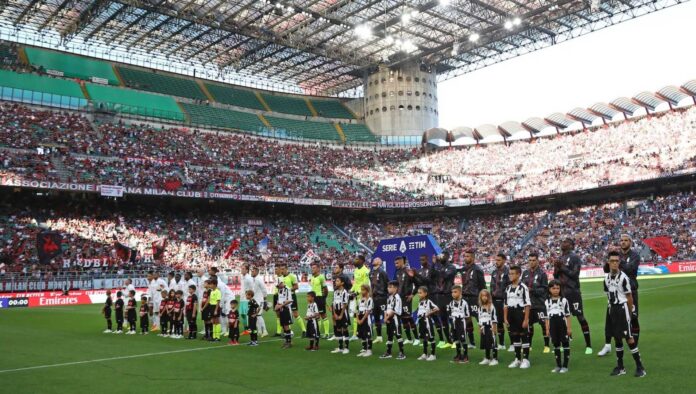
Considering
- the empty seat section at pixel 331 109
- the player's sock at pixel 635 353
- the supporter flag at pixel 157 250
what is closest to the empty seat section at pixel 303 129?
the empty seat section at pixel 331 109

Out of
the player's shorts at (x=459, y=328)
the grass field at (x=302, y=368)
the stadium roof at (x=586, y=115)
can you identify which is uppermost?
the stadium roof at (x=586, y=115)

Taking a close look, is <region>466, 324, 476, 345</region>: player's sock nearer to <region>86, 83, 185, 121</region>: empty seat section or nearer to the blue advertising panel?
the blue advertising panel

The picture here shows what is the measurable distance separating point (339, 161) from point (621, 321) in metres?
57.8

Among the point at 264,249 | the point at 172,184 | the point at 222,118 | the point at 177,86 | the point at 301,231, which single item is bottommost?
the point at 264,249

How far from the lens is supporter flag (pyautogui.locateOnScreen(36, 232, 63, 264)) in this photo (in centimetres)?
3688

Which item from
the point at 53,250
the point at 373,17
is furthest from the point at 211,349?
the point at 373,17

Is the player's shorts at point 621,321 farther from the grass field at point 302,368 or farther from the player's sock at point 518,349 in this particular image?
the player's sock at point 518,349

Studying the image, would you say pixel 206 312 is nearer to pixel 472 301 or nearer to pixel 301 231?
pixel 472 301

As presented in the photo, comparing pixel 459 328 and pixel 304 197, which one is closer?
pixel 459 328

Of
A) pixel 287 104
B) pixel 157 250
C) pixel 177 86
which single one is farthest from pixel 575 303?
pixel 287 104

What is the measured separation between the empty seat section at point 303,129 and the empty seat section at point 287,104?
2.03 meters

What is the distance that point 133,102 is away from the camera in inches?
2347

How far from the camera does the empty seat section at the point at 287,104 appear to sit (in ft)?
240

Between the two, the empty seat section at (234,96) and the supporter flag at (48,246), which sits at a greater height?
the empty seat section at (234,96)
